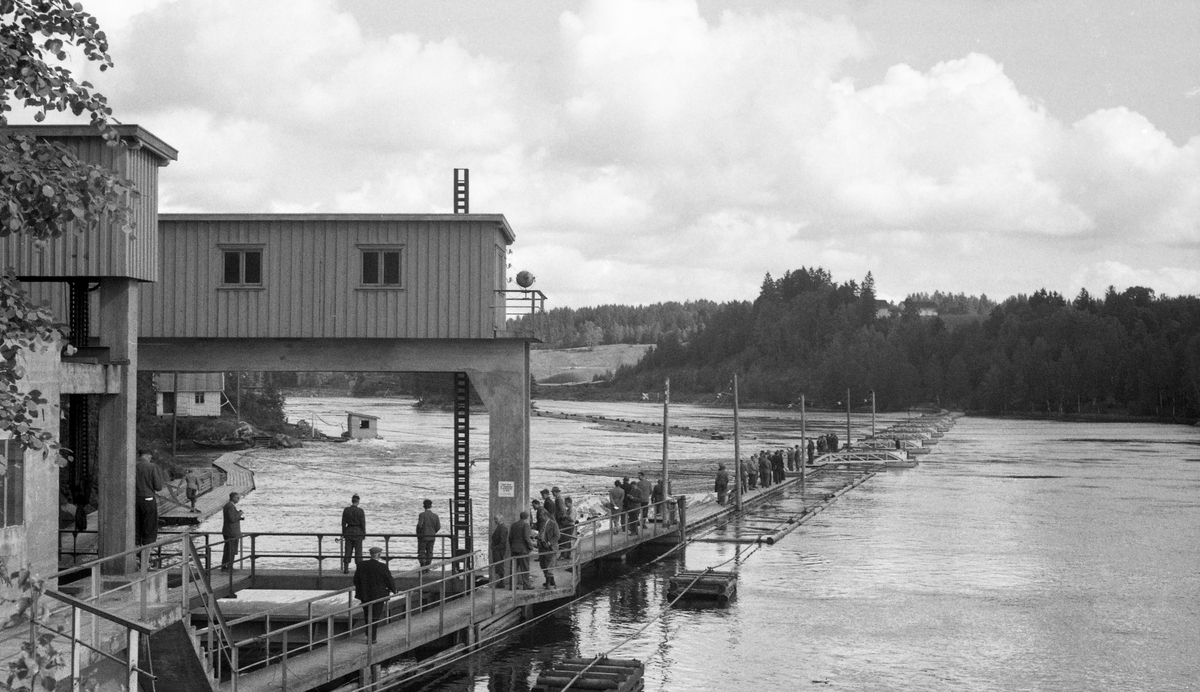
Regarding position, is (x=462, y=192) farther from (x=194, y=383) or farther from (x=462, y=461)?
(x=194, y=383)

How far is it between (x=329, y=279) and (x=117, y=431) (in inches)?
265

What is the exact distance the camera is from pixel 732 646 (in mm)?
25594

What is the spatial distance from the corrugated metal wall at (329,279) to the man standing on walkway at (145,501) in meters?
4.95

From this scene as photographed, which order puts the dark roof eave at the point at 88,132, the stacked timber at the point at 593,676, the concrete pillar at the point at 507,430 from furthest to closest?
1. the concrete pillar at the point at 507,430
2. the dark roof eave at the point at 88,132
3. the stacked timber at the point at 593,676

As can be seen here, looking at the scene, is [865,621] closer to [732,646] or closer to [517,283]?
[732,646]

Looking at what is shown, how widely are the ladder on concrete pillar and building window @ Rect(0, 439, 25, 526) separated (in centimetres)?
978

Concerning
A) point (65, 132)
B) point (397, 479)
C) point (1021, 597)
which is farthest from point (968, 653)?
point (397, 479)

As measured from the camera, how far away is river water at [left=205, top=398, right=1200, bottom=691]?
23.7 meters

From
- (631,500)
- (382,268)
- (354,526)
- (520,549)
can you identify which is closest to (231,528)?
(354,526)

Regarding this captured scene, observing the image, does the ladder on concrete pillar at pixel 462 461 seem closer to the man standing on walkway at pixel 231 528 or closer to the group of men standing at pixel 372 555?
the group of men standing at pixel 372 555

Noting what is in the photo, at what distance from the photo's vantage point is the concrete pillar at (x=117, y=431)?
22484 mm

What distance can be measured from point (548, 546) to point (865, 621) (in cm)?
724

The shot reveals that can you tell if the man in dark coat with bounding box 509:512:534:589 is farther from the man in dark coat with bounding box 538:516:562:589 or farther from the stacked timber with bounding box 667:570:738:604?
the stacked timber with bounding box 667:570:738:604

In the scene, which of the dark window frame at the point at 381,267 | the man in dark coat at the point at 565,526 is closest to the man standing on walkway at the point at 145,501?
the dark window frame at the point at 381,267
